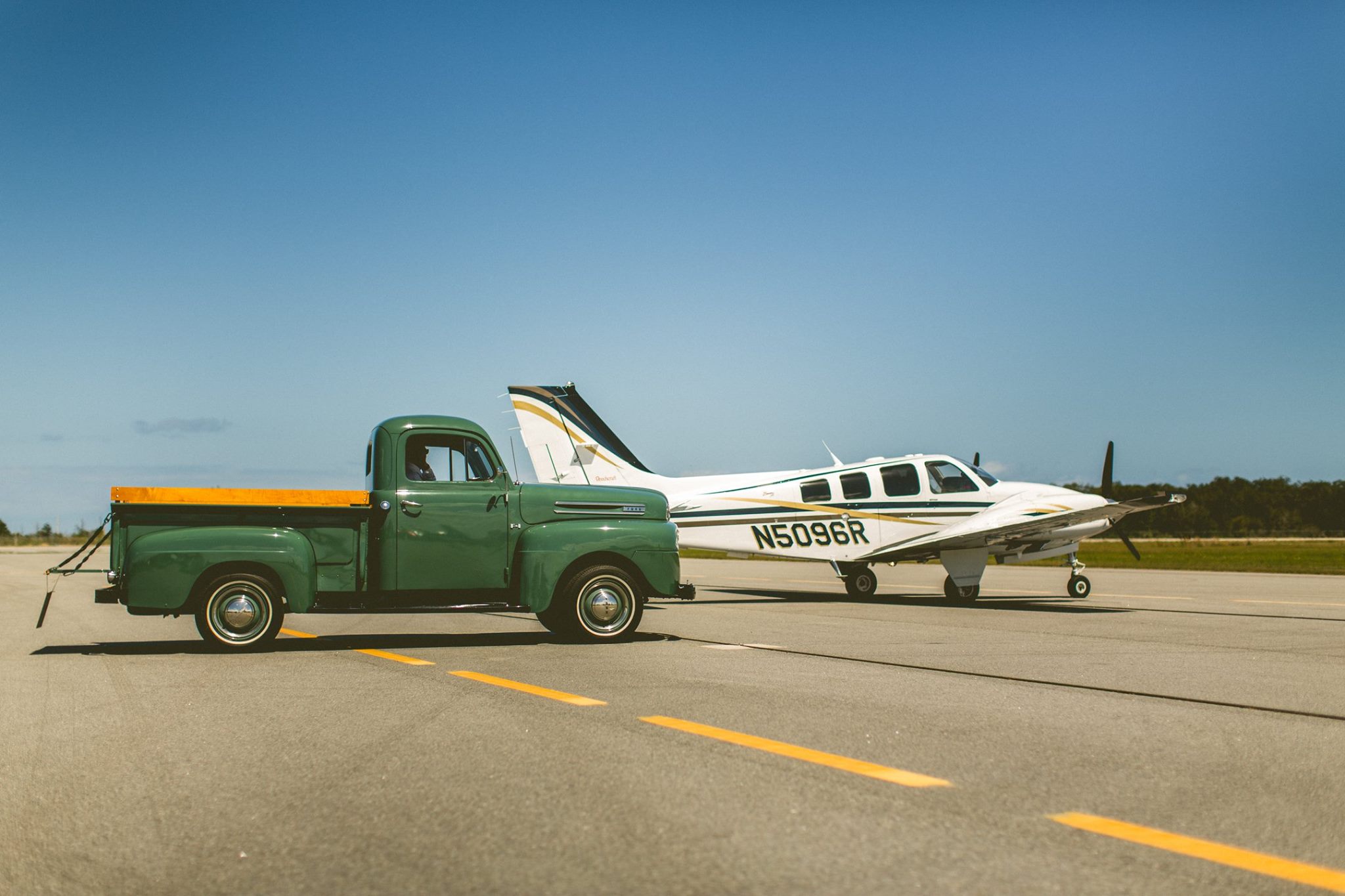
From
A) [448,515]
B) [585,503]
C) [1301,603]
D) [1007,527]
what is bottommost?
[1301,603]

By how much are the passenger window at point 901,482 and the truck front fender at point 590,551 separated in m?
8.22

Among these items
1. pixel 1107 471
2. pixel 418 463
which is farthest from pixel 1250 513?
pixel 418 463

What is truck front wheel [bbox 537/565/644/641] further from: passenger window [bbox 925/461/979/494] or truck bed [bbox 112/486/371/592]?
passenger window [bbox 925/461/979/494]

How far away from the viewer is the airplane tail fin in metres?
19.6

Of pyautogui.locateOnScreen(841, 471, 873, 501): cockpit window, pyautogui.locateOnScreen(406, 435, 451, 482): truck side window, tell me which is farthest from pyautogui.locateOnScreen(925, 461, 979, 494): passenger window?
pyautogui.locateOnScreen(406, 435, 451, 482): truck side window

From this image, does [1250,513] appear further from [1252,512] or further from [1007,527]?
[1007,527]

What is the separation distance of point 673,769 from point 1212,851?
2.29 m

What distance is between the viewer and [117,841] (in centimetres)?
404

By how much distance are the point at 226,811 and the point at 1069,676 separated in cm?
655

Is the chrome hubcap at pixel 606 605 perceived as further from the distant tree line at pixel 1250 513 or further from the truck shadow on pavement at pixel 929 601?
the distant tree line at pixel 1250 513

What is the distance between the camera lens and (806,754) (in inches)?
214

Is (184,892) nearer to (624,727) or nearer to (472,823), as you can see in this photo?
(472,823)

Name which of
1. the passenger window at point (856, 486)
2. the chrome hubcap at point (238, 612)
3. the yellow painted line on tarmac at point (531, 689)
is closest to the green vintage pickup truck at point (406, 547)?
the chrome hubcap at point (238, 612)

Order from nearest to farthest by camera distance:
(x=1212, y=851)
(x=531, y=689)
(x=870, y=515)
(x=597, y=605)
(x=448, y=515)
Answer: (x=1212, y=851)
(x=531, y=689)
(x=448, y=515)
(x=597, y=605)
(x=870, y=515)
